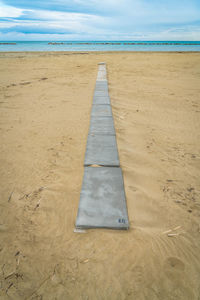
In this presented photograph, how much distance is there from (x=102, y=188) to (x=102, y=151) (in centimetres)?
71

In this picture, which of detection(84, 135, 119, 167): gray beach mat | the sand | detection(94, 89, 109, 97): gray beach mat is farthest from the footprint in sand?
detection(94, 89, 109, 97): gray beach mat

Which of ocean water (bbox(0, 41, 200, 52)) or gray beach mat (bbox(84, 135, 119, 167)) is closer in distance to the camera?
gray beach mat (bbox(84, 135, 119, 167))

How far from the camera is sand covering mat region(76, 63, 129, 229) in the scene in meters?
1.37

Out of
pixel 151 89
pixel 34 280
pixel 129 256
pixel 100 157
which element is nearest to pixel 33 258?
pixel 34 280

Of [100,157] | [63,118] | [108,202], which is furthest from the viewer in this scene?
[63,118]

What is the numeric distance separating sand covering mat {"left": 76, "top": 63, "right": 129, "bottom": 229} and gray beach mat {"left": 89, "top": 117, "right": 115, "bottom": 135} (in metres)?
0.02

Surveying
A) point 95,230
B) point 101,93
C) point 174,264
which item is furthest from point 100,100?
point 174,264

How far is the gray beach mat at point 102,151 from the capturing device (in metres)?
2.03

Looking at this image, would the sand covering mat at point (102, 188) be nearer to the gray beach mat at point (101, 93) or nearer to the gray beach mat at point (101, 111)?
the gray beach mat at point (101, 111)

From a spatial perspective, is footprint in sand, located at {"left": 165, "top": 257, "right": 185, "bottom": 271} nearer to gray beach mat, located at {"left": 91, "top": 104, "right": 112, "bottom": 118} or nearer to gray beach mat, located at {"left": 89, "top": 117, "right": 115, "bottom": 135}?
gray beach mat, located at {"left": 89, "top": 117, "right": 115, "bottom": 135}

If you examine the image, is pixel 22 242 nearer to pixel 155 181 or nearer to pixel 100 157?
pixel 100 157

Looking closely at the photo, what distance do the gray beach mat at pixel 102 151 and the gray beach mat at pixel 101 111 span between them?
96 cm

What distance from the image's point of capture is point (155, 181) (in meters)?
1.91

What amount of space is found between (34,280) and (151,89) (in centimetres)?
596
